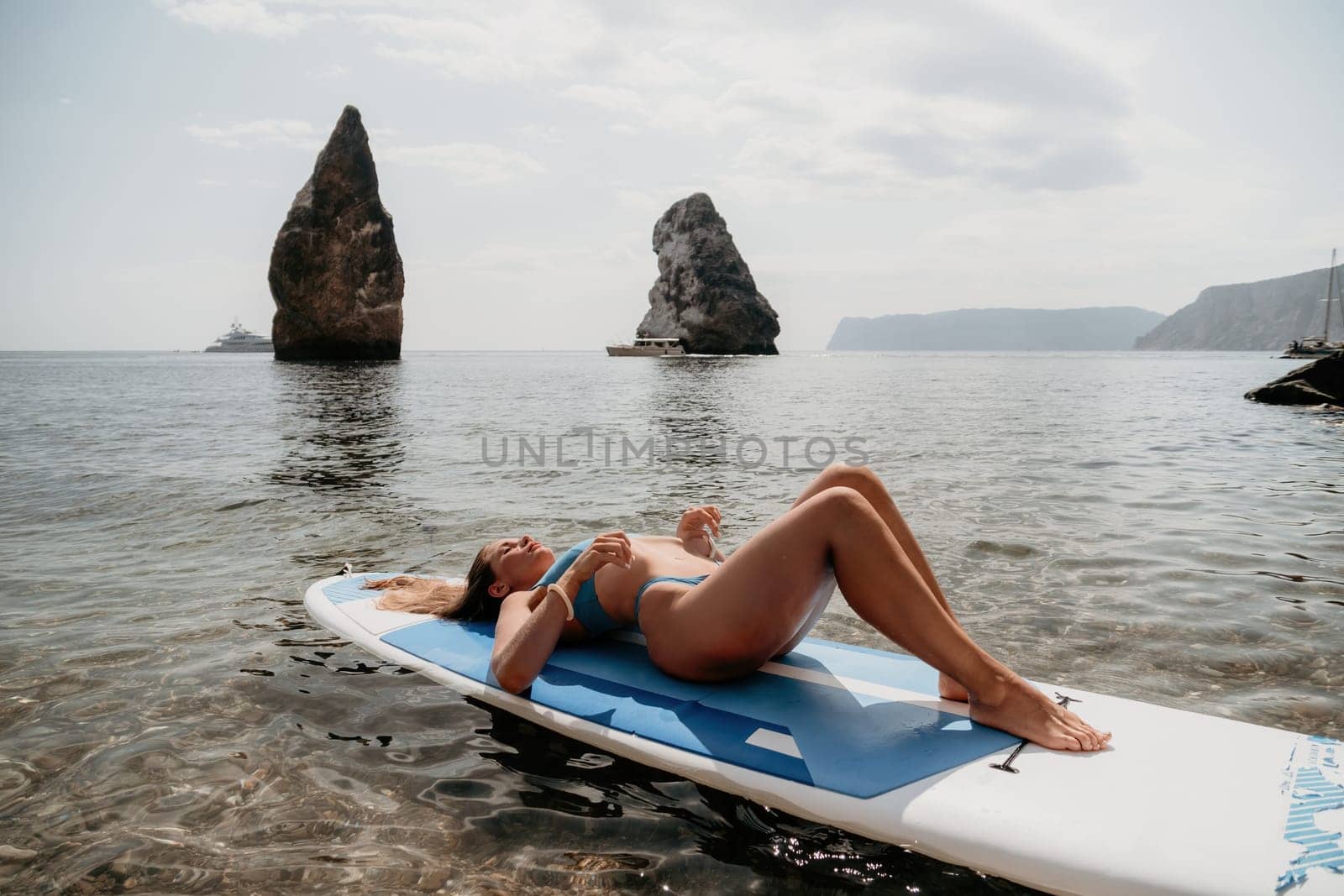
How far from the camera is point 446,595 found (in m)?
5.43

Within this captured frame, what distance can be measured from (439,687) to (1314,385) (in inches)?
1162

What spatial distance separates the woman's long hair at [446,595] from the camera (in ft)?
15.8

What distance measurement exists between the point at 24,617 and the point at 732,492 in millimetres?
8000

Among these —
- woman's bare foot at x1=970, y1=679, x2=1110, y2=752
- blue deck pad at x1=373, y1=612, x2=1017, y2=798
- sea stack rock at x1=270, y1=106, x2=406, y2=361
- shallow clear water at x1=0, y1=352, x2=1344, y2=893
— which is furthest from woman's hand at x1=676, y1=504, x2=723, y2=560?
sea stack rock at x1=270, y1=106, x2=406, y2=361

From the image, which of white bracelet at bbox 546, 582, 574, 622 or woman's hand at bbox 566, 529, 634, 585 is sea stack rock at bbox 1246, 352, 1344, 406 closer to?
woman's hand at bbox 566, 529, 634, 585

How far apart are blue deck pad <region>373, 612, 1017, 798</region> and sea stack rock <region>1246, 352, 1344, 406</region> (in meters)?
27.0

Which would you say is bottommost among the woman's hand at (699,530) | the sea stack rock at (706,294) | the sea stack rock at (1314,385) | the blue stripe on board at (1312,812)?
the blue stripe on board at (1312,812)

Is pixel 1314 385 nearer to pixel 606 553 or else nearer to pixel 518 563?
pixel 518 563

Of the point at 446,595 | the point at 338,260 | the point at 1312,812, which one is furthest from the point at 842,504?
the point at 338,260

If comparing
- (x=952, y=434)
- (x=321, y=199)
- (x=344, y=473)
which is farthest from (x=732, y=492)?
(x=321, y=199)

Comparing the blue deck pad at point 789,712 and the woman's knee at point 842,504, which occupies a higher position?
the woman's knee at point 842,504

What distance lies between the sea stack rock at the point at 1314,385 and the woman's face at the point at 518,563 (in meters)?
27.9

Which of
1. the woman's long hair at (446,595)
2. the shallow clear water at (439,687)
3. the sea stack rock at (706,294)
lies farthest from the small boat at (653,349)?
the woman's long hair at (446,595)

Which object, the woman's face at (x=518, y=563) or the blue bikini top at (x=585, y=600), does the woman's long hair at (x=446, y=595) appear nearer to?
the woman's face at (x=518, y=563)
